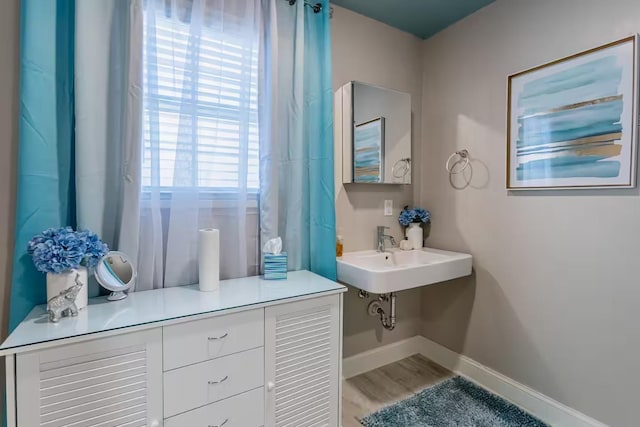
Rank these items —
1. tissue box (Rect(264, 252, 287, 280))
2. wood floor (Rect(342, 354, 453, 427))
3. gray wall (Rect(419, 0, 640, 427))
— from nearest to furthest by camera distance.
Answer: gray wall (Rect(419, 0, 640, 427)) → tissue box (Rect(264, 252, 287, 280)) → wood floor (Rect(342, 354, 453, 427))

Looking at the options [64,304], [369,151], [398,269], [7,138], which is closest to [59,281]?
[64,304]

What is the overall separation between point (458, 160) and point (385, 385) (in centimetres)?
166

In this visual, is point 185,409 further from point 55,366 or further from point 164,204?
point 164,204

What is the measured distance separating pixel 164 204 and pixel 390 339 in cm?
187

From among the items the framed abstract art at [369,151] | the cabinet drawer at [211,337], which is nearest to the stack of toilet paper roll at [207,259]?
the cabinet drawer at [211,337]

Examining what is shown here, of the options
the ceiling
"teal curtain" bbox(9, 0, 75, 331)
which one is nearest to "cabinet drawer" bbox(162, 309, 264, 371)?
"teal curtain" bbox(9, 0, 75, 331)

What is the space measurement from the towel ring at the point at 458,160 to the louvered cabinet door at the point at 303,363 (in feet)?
4.44

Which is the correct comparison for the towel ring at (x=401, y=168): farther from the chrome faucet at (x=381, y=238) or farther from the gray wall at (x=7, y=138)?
the gray wall at (x=7, y=138)

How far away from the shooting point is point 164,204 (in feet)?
4.88

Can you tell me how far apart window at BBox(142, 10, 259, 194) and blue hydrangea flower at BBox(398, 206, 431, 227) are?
119cm

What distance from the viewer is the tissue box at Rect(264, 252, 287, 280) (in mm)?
1619

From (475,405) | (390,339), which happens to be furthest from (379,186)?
(475,405)

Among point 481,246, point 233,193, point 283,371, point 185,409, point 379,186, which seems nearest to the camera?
point 185,409

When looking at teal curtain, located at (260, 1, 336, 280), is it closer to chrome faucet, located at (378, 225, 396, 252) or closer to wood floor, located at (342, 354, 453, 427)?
chrome faucet, located at (378, 225, 396, 252)
